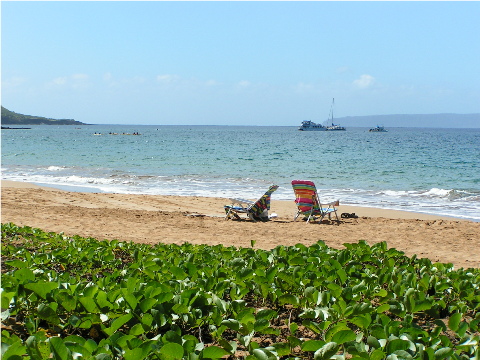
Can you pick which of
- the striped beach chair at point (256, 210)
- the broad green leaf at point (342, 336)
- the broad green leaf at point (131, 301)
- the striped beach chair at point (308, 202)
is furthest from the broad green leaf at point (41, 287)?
the striped beach chair at point (308, 202)

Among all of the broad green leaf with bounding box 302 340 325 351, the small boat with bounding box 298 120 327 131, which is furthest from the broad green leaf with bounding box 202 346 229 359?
the small boat with bounding box 298 120 327 131

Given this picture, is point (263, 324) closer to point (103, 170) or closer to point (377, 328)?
point (377, 328)

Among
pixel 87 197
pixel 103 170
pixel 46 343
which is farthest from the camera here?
pixel 103 170

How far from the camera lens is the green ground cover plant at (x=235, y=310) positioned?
244cm

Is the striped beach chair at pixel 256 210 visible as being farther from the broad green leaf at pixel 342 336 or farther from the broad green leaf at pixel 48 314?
the broad green leaf at pixel 342 336

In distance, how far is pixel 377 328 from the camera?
9.05 feet

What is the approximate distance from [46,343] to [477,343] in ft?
7.32

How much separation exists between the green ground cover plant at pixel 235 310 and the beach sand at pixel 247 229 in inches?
140

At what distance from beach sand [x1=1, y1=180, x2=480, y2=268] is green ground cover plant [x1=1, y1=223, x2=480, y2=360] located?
355 cm

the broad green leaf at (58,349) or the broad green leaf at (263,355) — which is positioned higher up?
the broad green leaf at (58,349)

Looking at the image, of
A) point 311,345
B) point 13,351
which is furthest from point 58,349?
A: point 311,345

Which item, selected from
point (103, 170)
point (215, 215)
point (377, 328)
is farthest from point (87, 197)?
point (377, 328)

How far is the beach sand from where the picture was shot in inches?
336

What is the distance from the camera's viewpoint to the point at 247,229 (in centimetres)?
1027
